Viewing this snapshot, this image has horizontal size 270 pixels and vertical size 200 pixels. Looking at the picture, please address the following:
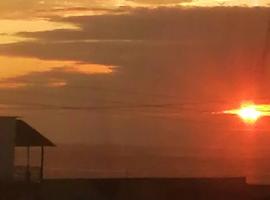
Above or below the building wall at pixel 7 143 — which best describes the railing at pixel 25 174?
below

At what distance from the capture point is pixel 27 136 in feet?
156

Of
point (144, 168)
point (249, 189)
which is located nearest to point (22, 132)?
point (249, 189)

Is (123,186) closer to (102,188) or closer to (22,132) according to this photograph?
(102,188)

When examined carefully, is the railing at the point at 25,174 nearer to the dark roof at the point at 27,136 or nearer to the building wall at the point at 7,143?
the building wall at the point at 7,143

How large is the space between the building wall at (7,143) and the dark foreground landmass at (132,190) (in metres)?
4.34

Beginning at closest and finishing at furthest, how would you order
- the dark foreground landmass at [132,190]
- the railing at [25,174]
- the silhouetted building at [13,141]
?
the dark foreground landmass at [132,190] < the railing at [25,174] < the silhouetted building at [13,141]

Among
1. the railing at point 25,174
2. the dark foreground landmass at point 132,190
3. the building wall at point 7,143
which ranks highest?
the building wall at point 7,143

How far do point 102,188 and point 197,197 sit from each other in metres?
3.54

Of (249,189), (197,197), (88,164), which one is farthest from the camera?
(88,164)

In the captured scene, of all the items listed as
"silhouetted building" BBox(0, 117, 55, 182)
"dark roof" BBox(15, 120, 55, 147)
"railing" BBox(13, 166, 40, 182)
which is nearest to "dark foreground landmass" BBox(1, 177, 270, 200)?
"railing" BBox(13, 166, 40, 182)

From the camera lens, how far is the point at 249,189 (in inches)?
1722

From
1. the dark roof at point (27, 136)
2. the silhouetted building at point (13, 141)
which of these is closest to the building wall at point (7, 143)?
the silhouetted building at point (13, 141)

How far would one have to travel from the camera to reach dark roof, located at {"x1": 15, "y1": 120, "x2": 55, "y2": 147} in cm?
4747

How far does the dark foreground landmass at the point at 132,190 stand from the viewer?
129 feet
